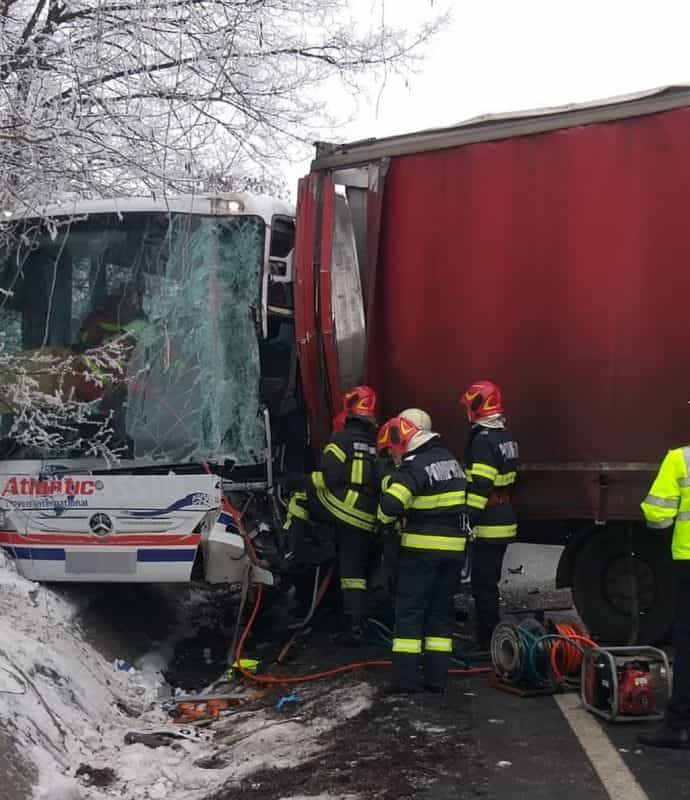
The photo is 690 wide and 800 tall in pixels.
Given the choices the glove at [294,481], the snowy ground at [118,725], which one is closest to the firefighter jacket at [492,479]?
the snowy ground at [118,725]

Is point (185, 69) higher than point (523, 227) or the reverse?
higher

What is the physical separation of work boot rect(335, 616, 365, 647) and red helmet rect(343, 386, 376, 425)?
1.40 meters

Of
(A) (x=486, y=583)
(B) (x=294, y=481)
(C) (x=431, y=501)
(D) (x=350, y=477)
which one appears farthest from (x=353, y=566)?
(C) (x=431, y=501)

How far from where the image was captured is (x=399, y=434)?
635cm

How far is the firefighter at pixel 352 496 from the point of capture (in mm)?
7047

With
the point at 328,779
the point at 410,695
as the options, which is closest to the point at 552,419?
the point at 410,695

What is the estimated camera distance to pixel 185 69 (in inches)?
278

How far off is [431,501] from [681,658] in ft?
5.55

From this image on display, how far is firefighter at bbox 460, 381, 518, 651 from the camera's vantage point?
21.4ft

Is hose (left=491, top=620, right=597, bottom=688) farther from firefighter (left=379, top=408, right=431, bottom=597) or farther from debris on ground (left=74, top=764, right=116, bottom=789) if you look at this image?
debris on ground (left=74, top=764, right=116, bottom=789)

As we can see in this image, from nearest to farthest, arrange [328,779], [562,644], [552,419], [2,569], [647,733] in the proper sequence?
[328,779]
[647,733]
[562,644]
[552,419]
[2,569]

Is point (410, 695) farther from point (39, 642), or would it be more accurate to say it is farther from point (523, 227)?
point (523, 227)

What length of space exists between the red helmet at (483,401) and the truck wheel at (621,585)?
113 centimetres

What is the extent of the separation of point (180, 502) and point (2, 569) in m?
1.23
